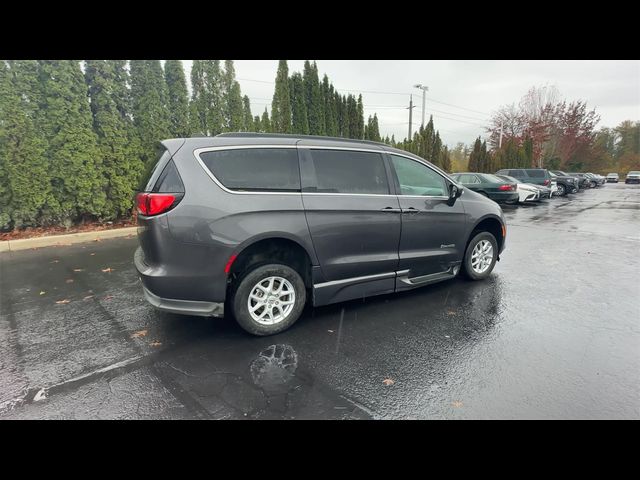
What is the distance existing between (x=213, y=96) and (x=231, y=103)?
89 cm

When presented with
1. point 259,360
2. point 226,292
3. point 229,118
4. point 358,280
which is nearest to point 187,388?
point 259,360

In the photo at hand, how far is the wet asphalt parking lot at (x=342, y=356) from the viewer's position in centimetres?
236

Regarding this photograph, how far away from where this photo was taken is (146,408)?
2320mm

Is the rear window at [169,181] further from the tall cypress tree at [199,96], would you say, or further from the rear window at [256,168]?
the tall cypress tree at [199,96]

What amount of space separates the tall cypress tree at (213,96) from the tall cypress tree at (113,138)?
266 centimetres

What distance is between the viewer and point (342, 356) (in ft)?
9.90

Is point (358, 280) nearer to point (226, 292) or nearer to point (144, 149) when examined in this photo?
point (226, 292)

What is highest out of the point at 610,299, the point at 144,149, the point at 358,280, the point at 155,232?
the point at 144,149

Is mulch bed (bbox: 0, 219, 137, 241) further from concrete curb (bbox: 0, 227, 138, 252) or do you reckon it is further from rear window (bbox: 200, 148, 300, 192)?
rear window (bbox: 200, 148, 300, 192)

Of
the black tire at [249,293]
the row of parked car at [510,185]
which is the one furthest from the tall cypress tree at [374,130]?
the black tire at [249,293]

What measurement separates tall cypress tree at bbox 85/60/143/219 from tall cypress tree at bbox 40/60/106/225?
0.97 ft

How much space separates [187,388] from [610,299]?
16.8ft

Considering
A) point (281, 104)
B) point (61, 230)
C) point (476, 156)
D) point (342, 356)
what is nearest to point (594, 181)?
point (476, 156)

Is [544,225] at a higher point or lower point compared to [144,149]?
lower
